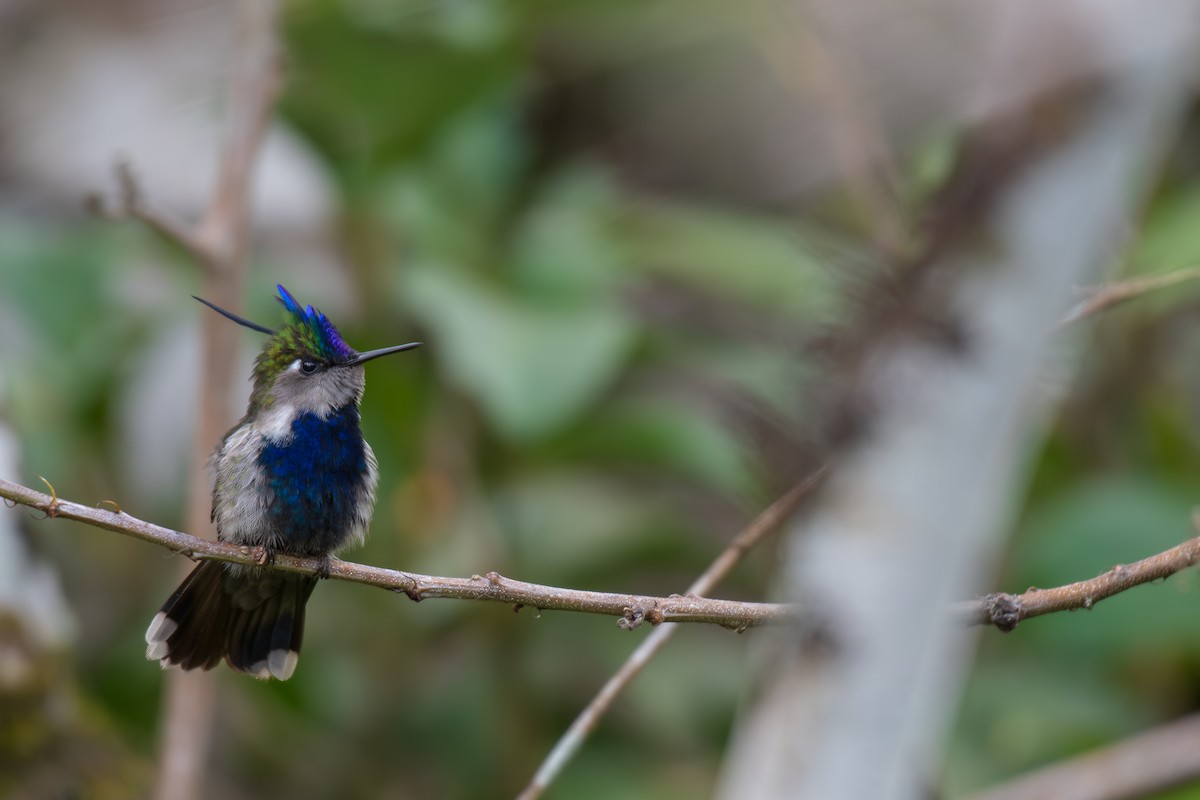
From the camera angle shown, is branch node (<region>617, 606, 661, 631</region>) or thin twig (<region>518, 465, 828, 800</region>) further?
thin twig (<region>518, 465, 828, 800</region>)

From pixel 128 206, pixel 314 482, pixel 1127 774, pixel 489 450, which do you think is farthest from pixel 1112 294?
pixel 489 450

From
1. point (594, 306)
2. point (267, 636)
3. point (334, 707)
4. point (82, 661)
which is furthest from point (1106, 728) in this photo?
point (82, 661)

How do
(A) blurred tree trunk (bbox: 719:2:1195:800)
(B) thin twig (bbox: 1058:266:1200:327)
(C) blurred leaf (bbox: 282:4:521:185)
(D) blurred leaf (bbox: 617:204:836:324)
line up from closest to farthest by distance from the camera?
(A) blurred tree trunk (bbox: 719:2:1195:800) < (B) thin twig (bbox: 1058:266:1200:327) < (C) blurred leaf (bbox: 282:4:521:185) < (D) blurred leaf (bbox: 617:204:836:324)

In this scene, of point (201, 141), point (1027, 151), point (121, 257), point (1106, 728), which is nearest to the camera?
point (1027, 151)

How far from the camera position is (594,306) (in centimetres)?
405

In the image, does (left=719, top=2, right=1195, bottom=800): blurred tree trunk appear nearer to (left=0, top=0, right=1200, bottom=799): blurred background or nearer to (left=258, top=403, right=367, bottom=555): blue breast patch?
(left=258, top=403, right=367, bottom=555): blue breast patch

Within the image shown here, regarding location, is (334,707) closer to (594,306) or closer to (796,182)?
(594,306)

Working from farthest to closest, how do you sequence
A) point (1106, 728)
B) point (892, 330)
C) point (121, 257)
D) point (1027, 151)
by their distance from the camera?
point (121, 257), point (1106, 728), point (892, 330), point (1027, 151)

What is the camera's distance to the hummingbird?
228 cm

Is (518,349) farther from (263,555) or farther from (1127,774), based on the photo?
(1127,774)

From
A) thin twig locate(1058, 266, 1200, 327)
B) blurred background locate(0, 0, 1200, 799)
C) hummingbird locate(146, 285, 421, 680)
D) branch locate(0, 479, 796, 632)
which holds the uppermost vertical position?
blurred background locate(0, 0, 1200, 799)

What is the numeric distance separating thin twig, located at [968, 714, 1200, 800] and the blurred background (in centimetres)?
50

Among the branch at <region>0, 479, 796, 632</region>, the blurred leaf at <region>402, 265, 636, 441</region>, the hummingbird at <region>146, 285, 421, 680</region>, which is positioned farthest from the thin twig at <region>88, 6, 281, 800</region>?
→ the branch at <region>0, 479, 796, 632</region>

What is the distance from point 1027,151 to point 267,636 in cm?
158
